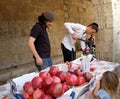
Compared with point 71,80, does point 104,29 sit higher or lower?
higher

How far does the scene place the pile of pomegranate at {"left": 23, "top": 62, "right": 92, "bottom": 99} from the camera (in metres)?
1.41

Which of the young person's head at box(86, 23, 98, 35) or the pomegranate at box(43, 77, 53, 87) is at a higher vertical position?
the young person's head at box(86, 23, 98, 35)

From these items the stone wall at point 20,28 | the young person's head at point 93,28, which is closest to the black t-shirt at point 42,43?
the young person's head at point 93,28

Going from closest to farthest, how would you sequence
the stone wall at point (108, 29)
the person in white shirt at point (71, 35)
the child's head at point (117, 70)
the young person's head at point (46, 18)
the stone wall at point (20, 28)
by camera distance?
the child's head at point (117, 70)
the young person's head at point (46, 18)
the person in white shirt at point (71, 35)
the stone wall at point (108, 29)
the stone wall at point (20, 28)

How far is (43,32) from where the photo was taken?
106 inches

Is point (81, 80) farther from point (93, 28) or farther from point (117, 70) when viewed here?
point (93, 28)

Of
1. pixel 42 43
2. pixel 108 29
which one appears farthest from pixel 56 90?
pixel 108 29

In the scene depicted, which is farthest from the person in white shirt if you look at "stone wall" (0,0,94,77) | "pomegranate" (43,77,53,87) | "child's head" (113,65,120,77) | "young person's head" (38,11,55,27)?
"stone wall" (0,0,94,77)

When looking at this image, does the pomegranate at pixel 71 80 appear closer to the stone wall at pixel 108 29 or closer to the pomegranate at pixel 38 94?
the pomegranate at pixel 38 94

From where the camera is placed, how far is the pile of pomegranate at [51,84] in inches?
55.4

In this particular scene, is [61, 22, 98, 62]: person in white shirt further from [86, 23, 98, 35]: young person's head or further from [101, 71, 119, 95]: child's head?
[101, 71, 119, 95]: child's head

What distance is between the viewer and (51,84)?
4.85ft

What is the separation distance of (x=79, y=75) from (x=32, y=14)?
4.65 metres

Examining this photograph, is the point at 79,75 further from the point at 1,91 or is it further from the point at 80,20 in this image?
the point at 80,20
